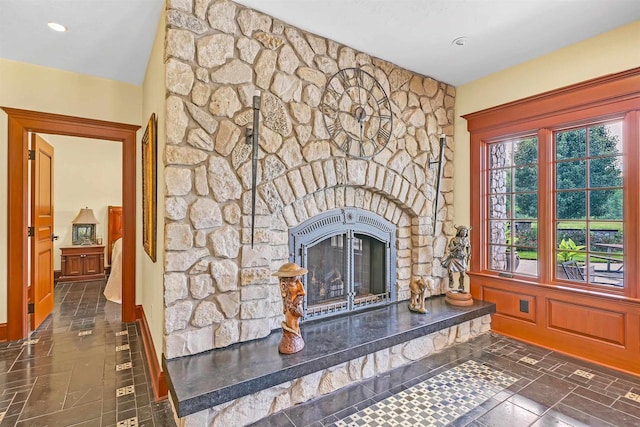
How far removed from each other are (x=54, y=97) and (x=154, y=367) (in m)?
3.00

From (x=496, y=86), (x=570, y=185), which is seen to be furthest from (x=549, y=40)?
(x=570, y=185)

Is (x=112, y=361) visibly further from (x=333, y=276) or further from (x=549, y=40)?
(x=549, y=40)

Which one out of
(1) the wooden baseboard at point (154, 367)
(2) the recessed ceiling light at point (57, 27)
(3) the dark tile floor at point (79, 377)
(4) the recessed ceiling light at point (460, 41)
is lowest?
(3) the dark tile floor at point (79, 377)

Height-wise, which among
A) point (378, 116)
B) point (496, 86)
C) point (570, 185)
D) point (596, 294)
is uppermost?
point (496, 86)

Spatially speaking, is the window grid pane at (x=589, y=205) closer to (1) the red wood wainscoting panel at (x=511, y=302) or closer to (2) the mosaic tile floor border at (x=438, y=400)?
(1) the red wood wainscoting panel at (x=511, y=302)

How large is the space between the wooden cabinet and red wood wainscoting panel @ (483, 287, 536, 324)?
6399 millimetres

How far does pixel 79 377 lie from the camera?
2572 mm

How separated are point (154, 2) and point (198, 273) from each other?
1.93 metres

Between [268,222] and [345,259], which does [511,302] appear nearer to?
[345,259]

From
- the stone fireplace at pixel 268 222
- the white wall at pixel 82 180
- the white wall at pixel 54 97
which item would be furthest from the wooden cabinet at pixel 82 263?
the stone fireplace at pixel 268 222

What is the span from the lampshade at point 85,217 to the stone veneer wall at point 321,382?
553cm

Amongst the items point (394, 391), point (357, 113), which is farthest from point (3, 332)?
point (357, 113)

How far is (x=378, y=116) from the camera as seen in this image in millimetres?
3217

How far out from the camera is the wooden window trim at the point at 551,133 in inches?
105
